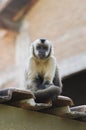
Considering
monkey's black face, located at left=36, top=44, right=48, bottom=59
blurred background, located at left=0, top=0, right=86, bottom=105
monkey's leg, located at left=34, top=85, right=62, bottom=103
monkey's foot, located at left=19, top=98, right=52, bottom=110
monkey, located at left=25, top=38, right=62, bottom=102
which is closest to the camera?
monkey's foot, located at left=19, top=98, right=52, bottom=110

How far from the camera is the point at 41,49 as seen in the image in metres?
4.96

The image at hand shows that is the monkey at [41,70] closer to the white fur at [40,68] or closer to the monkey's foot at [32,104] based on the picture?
the white fur at [40,68]

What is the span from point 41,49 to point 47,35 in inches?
184

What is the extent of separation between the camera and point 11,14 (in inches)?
405

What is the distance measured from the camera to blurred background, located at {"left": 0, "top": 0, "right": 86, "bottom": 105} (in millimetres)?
9055

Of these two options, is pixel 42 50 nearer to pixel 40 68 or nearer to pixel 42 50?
pixel 42 50

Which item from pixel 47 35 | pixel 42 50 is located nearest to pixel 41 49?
pixel 42 50

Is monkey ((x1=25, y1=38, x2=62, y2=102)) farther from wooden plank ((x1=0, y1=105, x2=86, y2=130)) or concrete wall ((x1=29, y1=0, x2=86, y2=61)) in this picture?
concrete wall ((x1=29, y1=0, x2=86, y2=61))

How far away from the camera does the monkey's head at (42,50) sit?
485cm

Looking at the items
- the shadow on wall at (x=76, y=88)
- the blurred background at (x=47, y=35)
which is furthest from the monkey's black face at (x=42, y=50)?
→ the shadow on wall at (x=76, y=88)

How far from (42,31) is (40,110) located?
228 inches

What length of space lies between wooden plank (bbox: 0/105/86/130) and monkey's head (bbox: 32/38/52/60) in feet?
2.72

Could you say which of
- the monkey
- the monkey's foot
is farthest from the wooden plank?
the monkey

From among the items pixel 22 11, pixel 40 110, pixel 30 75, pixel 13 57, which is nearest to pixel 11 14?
pixel 22 11
